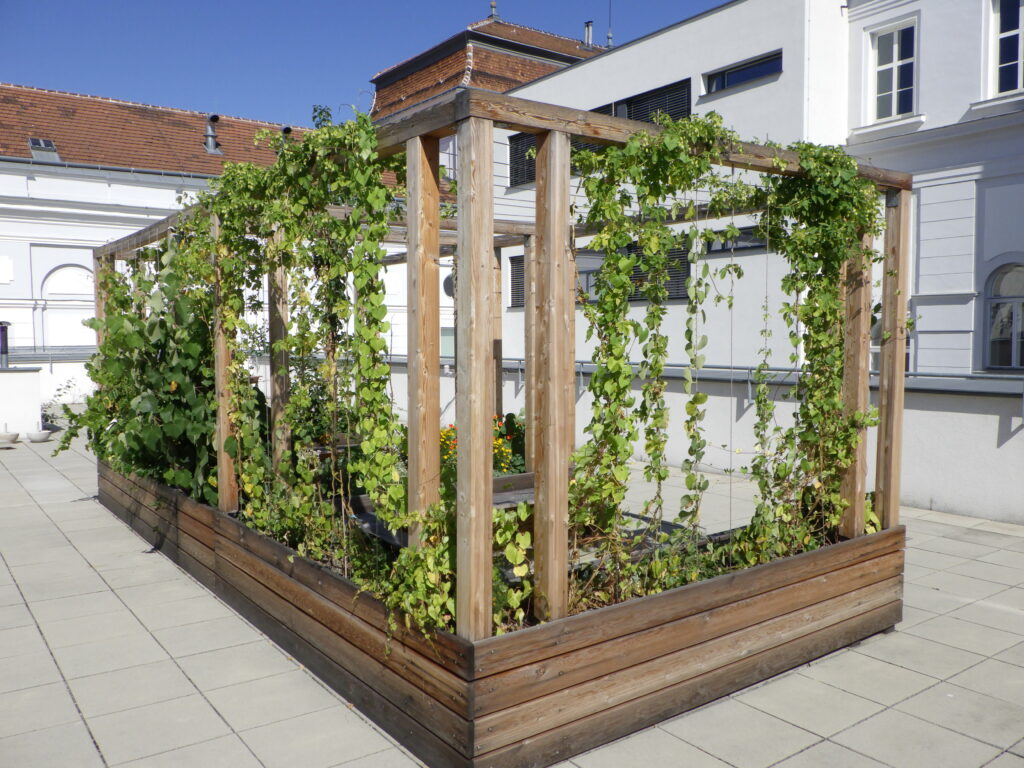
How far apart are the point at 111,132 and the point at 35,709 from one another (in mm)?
21302

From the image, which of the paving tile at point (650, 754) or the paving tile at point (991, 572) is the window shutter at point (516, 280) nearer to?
the paving tile at point (991, 572)

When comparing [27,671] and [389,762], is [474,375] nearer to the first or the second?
[389,762]

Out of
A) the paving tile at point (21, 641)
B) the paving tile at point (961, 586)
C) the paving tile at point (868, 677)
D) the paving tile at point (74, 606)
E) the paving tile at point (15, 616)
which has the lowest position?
the paving tile at point (961, 586)

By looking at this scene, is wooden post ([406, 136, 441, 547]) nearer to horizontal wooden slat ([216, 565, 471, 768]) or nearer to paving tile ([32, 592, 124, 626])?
horizontal wooden slat ([216, 565, 471, 768])

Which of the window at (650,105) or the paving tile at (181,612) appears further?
the window at (650,105)

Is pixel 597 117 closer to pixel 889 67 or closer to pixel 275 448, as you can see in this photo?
pixel 275 448

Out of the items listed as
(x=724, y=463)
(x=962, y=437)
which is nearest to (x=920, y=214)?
(x=724, y=463)

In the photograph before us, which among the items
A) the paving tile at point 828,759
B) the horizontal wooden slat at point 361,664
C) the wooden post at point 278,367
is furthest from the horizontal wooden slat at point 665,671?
the wooden post at point 278,367

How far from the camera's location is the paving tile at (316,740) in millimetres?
3195

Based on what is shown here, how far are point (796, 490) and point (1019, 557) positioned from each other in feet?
8.49

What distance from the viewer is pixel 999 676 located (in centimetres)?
392

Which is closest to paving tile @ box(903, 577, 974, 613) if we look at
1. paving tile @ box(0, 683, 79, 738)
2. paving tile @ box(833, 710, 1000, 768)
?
paving tile @ box(833, 710, 1000, 768)

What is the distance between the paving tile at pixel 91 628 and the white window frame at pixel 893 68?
43.0 ft

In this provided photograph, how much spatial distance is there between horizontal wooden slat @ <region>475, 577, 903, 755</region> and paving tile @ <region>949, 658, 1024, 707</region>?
0.53 meters
